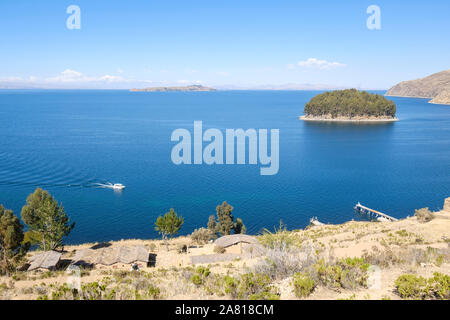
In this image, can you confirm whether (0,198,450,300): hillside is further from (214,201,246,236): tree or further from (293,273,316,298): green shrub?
(214,201,246,236): tree

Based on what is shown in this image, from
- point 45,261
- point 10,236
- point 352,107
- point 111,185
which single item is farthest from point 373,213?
point 352,107

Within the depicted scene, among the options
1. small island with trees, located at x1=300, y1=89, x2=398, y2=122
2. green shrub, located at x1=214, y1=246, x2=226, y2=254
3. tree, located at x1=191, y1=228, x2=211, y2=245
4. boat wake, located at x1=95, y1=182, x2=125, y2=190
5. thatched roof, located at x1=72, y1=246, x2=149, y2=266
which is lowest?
tree, located at x1=191, y1=228, x2=211, y2=245

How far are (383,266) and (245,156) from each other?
58.8m

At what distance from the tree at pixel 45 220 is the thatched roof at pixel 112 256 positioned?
571cm

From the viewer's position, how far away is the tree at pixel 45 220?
31.9m

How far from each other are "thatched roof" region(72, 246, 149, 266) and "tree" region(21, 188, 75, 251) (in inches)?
225

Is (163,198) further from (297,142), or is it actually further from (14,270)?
(297,142)

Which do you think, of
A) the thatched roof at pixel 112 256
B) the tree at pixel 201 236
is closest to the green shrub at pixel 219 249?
the tree at pixel 201 236

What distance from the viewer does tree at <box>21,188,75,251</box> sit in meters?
31.9

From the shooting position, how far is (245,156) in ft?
239

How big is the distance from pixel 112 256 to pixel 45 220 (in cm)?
979

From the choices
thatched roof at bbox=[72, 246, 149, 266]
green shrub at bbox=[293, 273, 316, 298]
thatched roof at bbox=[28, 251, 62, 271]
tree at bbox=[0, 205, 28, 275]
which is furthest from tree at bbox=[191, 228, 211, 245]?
green shrub at bbox=[293, 273, 316, 298]

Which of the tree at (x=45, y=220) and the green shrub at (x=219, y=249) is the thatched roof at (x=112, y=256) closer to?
the tree at (x=45, y=220)
